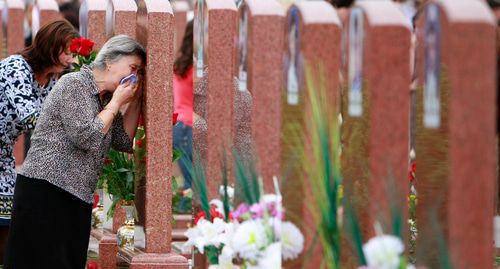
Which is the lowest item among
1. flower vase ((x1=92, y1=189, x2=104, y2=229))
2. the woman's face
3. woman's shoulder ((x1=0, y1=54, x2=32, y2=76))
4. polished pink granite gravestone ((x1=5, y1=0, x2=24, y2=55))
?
flower vase ((x1=92, y1=189, x2=104, y2=229))

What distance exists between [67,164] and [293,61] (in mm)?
1849

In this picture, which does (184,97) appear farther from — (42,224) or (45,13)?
(42,224)

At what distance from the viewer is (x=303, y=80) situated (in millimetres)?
5168

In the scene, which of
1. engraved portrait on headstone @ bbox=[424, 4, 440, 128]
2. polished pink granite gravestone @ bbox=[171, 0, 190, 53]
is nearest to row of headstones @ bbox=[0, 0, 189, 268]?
engraved portrait on headstone @ bbox=[424, 4, 440, 128]

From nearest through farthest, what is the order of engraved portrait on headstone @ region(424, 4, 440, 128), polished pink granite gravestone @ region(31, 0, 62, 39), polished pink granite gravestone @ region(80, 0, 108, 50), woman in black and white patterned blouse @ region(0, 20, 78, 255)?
engraved portrait on headstone @ region(424, 4, 440, 128) → woman in black and white patterned blouse @ region(0, 20, 78, 255) → polished pink granite gravestone @ region(80, 0, 108, 50) → polished pink granite gravestone @ region(31, 0, 62, 39)

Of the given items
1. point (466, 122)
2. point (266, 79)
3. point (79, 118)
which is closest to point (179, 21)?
point (79, 118)

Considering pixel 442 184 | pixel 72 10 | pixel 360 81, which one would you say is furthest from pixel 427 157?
pixel 72 10

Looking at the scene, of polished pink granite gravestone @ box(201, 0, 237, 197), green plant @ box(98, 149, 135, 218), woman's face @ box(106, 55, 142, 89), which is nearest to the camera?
polished pink granite gravestone @ box(201, 0, 237, 197)

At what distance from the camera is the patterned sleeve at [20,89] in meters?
7.79

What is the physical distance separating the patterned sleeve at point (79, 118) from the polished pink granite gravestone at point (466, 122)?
2.70 m

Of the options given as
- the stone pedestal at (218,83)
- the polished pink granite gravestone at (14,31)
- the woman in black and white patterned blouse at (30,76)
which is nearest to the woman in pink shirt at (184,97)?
the polished pink granite gravestone at (14,31)

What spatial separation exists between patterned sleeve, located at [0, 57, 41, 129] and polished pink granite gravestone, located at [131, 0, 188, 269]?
0.84m

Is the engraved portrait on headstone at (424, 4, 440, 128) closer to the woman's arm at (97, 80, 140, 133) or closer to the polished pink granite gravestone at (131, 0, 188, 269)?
the woman's arm at (97, 80, 140, 133)

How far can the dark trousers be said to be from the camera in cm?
672
